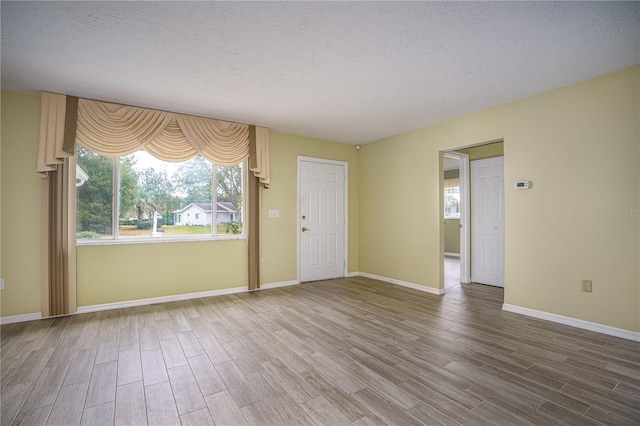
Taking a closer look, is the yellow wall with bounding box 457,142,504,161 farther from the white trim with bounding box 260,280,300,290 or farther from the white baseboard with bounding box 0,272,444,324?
the white trim with bounding box 260,280,300,290

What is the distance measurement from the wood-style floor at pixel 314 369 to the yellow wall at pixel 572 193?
1.25 ft

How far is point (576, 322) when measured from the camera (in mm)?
3240

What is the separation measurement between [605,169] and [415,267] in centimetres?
275

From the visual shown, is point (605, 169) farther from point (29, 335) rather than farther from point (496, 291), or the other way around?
point (29, 335)

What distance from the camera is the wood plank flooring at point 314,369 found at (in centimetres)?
186

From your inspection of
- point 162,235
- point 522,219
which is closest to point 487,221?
point 522,219

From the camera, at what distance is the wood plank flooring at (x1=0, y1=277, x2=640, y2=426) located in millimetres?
1862

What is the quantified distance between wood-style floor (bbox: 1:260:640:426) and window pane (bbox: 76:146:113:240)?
1.11 meters

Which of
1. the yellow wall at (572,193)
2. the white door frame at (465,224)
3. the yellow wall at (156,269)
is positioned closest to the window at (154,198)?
the yellow wall at (156,269)

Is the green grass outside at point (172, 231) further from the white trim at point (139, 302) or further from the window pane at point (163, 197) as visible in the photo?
the white trim at point (139, 302)

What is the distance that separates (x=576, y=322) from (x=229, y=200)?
Result: 4.80 metres

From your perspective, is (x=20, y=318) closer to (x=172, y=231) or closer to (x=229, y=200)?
(x=172, y=231)

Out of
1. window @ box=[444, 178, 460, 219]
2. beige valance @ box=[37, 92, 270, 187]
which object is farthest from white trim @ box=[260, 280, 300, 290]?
window @ box=[444, 178, 460, 219]

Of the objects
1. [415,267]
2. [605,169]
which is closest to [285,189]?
[415,267]
